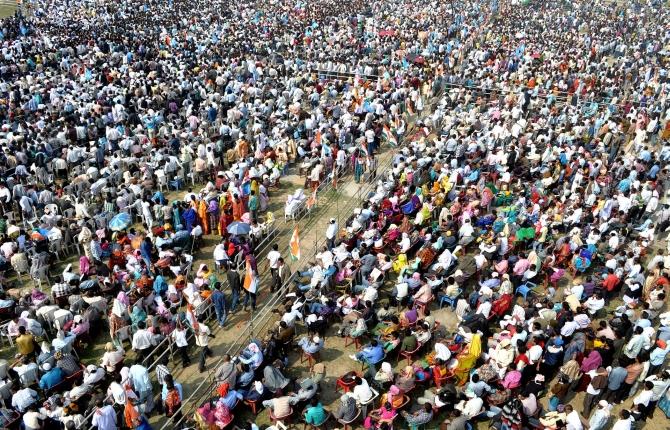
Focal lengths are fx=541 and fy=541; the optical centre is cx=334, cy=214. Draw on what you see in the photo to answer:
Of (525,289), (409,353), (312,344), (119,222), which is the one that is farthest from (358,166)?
(409,353)

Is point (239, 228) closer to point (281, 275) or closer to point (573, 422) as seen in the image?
point (281, 275)

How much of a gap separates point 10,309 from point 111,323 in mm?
2569

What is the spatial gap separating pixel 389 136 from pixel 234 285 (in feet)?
33.8

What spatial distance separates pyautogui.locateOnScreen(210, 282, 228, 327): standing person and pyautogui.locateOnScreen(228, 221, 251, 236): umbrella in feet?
5.99

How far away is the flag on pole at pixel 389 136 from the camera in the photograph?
20.0 meters

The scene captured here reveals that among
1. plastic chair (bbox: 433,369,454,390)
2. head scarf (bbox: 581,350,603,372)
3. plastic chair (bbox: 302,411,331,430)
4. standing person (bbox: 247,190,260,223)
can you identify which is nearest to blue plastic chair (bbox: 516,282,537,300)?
head scarf (bbox: 581,350,603,372)

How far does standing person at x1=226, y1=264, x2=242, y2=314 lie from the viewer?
11.9m

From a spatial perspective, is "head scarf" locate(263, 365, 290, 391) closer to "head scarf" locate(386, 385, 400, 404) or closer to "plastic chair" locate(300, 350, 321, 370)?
"plastic chair" locate(300, 350, 321, 370)

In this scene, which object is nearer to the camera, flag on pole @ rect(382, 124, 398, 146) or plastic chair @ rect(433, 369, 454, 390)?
plastic chair @ rect(433, 369, 454, 390)

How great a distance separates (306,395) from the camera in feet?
31.1

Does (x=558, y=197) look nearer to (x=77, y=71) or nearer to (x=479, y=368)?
(x=479, y=368)

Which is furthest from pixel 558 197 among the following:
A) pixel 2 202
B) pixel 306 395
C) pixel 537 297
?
pixel 2 202

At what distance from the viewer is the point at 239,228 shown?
520 inches

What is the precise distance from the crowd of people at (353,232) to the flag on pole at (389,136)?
0.26 meters
